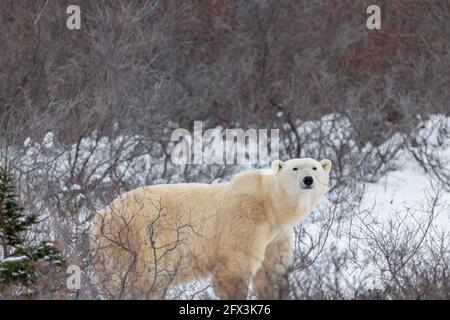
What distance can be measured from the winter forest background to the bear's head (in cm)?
47

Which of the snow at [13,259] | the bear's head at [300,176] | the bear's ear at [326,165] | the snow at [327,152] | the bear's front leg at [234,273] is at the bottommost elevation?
the bear's front leg at [234,273]

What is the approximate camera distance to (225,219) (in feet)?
17.4

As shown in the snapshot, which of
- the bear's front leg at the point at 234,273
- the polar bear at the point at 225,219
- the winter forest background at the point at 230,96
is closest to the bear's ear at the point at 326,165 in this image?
the polar bear at the point at 225,219

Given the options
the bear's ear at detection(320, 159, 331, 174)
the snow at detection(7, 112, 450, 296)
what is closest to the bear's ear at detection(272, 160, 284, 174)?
the bear's ear at detection(320, 159, 331, 174)

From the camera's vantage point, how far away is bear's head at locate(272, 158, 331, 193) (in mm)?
5238

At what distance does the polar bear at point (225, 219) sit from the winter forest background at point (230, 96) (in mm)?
295

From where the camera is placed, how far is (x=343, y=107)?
34.8 feet

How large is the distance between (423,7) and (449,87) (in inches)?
76.0

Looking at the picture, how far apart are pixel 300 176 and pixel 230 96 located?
22.3ft

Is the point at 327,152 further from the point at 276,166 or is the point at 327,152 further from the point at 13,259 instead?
the point at 13,259

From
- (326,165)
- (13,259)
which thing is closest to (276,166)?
(326,165)

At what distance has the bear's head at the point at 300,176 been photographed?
5.24m

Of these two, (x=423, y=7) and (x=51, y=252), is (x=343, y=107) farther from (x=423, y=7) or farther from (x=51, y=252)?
(x=51, y=252)

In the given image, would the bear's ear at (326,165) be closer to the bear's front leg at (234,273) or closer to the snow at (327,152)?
the bear's front leg at (234,273)
